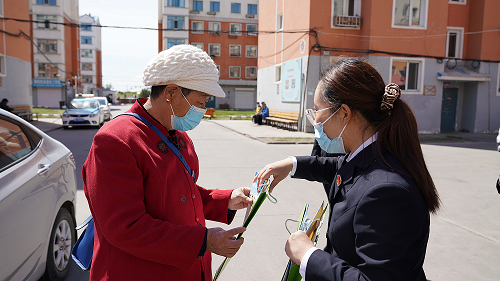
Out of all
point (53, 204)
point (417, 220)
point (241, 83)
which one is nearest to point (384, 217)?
point (417, 220)

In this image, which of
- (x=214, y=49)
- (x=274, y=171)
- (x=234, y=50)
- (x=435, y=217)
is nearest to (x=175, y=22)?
(x=214, y=49)

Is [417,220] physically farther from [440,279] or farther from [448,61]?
[448,61]

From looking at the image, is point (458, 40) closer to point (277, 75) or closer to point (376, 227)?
point (277, 75)

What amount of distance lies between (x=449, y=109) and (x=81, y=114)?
67.5ft

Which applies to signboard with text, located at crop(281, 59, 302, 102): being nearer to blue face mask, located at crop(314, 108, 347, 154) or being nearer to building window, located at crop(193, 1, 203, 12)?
blue face mask, located at crop(314, 108, 347, 154)

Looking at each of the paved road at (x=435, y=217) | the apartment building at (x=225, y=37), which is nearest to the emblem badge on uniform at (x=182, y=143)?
the paved road at (x=435, y=217)

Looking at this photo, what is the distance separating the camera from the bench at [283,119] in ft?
62.2

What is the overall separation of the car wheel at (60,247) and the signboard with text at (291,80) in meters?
16.3

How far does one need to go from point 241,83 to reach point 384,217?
51.4 meters

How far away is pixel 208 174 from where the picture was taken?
25.4ft

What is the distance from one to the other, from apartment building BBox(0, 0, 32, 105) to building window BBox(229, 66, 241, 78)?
105 feet

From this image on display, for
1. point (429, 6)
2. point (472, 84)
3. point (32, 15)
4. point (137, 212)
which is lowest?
point (137, 212)

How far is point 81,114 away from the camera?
18.0 metres

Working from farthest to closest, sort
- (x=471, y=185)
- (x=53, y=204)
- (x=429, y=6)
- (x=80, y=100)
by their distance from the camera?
(x=80, y=100) → (x=429, y=6) → (x=471, y=185) → (x=53, y=204)
